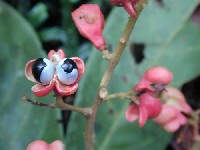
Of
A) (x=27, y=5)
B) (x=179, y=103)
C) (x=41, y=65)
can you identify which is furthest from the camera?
(x=27, y=5)

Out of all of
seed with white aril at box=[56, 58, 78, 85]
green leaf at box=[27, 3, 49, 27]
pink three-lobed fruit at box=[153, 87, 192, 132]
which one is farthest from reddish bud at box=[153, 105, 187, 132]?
green leaf at box=[27, 3, 49, 27]

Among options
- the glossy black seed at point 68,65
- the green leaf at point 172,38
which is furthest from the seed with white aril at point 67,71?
the green leaf at point 172,38

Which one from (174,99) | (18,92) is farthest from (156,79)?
(18,92)

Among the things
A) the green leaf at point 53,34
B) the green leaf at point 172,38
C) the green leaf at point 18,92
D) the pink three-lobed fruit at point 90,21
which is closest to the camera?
the pink three-lobed fruit at point 90,21

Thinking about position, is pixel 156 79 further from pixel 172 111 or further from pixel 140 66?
pixel 140 66

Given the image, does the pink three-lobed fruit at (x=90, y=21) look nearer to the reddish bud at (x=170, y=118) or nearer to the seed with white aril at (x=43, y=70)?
the seed with white aril at (x=43, y=70)

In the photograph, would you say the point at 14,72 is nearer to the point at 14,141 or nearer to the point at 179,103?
the point at 14,141

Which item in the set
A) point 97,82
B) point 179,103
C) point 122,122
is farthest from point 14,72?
point 179,103
